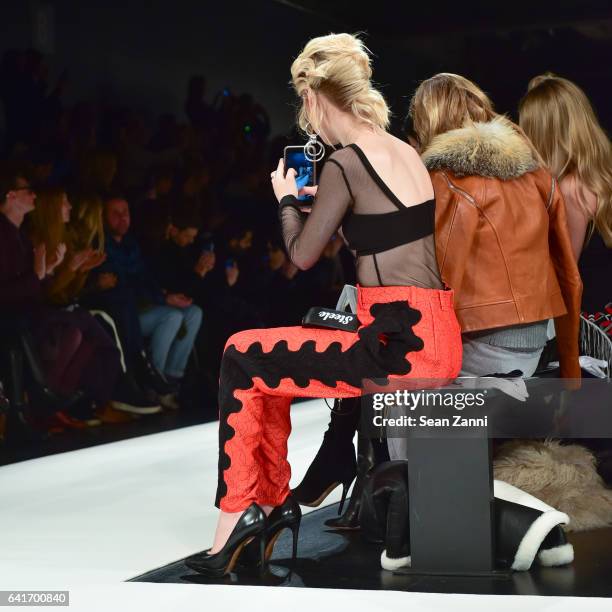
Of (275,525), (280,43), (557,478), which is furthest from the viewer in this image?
(280,43)

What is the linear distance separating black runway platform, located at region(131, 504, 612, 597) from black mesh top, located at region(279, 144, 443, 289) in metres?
0.81

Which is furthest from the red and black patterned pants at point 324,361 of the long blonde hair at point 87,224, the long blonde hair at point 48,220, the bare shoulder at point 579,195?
the long blonde hair at point 87,224

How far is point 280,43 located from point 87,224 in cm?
238

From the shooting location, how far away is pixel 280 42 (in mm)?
7527

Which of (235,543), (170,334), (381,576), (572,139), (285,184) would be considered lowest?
(381,576)

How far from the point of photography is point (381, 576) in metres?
3.15

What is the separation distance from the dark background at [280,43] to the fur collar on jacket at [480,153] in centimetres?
259

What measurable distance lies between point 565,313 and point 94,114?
304 centimetres

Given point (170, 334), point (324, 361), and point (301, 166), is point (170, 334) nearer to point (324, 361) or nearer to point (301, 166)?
point (301, 166)

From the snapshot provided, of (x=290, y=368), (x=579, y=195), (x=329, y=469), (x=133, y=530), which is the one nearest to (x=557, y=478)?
(x=329, y=469)

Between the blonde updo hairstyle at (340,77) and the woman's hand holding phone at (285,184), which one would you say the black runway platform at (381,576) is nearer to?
the woman's hand holding phone at (285,184)

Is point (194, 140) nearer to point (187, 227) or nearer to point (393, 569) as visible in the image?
point (187, 227)

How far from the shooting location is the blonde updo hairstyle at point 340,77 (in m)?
3.11

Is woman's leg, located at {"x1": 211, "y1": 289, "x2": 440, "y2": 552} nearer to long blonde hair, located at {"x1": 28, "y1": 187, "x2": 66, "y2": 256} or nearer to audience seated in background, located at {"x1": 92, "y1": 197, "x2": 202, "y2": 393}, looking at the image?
long blonde hair, located at {"x1": 28, "y1": 187, "x2": 66, "y2": 256}
